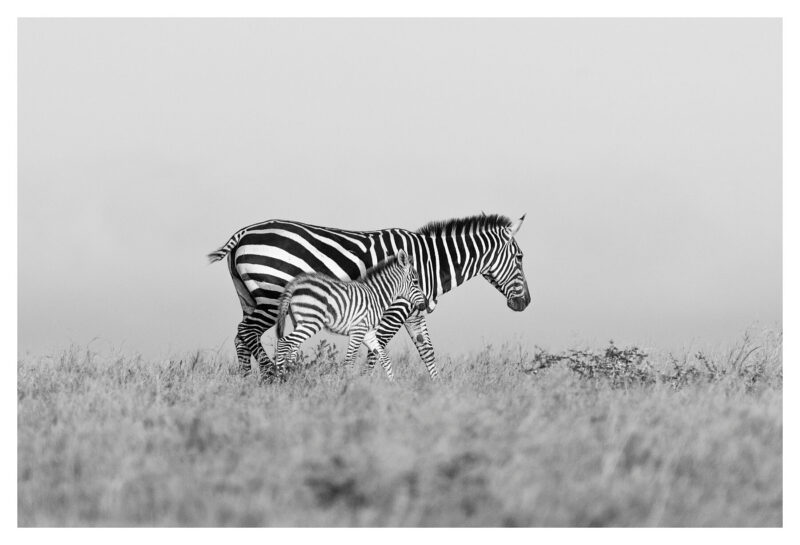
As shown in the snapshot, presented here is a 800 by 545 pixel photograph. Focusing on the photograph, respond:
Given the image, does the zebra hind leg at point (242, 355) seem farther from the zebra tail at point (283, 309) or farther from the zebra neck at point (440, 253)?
the zebra neck at point (440, 253)

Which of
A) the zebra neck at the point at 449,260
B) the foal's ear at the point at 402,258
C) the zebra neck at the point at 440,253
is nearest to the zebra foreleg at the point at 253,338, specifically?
the zebra neck at the point at 440,253

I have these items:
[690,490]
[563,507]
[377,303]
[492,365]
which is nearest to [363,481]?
[563,507]

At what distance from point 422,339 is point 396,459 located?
7.59m

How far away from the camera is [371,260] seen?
13.3 m

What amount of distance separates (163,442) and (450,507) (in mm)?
2787

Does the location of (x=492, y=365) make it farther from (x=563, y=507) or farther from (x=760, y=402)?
(x=563, y=507)

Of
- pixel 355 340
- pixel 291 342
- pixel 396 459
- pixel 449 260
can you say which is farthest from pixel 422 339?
pixel 396 459

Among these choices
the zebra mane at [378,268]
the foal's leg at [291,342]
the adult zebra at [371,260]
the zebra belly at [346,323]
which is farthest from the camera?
the zebra mane at [378,268]

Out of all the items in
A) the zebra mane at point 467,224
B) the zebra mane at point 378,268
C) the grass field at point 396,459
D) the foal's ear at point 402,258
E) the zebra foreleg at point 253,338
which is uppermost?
the zebra mane at point 467,224

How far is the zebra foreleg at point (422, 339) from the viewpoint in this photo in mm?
13555

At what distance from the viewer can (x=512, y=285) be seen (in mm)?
14812

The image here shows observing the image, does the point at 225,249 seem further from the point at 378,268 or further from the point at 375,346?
the point at 375,346

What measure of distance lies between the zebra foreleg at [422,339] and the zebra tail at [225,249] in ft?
10.3

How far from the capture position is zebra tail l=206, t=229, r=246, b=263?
Answer: 507 inches
